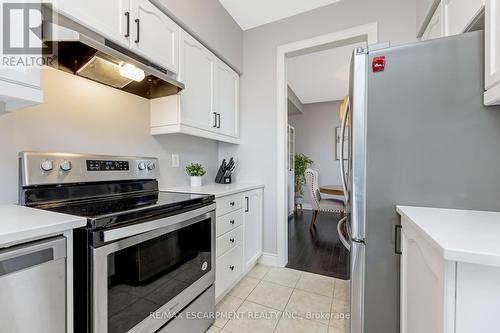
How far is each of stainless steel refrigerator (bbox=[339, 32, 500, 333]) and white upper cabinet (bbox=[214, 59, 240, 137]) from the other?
1.31 m

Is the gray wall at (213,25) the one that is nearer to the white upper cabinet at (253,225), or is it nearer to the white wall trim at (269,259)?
the white upper cabinet at (253,225)

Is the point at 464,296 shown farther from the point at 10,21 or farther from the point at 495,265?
the point at 10,21

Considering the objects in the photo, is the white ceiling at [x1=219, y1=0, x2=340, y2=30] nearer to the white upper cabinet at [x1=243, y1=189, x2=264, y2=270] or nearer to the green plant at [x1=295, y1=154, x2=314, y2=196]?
the white upper cabinet at [x1=243, y1=189, x2=264, y2=270]

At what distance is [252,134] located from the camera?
2.50m

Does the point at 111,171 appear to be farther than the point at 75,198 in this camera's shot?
Yes

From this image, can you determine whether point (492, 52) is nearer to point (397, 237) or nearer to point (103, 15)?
point (397, 237)

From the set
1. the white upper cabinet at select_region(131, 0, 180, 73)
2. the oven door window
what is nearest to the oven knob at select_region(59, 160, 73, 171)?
the oven door window

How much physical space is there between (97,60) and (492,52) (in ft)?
5.90

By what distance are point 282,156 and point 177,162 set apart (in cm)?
107

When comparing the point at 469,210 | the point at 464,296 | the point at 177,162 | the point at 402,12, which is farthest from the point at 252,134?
the point at 464,296

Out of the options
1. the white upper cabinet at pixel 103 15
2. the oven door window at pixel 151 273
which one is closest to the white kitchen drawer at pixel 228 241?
the oven door window at pixel 151 273

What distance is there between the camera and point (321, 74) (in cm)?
377

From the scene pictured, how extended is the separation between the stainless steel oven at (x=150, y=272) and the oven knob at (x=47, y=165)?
61 centimetres

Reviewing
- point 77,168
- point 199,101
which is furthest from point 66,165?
point 199,101
